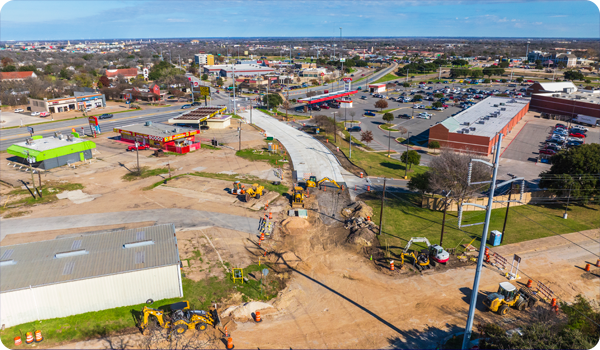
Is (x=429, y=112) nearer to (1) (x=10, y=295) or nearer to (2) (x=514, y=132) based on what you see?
(2) (x=514, y=132)

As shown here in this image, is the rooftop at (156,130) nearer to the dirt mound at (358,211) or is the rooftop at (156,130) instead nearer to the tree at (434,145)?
the dirt mound at (358,211)

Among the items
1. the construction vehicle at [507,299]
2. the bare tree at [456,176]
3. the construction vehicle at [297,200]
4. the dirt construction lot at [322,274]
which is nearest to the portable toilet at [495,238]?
the dirt construction lot at [322,274]

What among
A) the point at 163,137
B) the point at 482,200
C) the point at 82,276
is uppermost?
the point at 163,137

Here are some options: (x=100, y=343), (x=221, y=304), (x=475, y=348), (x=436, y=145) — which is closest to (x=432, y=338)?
(x=475, y=348)

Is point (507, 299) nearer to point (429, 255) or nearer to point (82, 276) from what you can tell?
point (429, 255)

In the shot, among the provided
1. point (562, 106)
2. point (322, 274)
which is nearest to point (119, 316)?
point (322, 274)

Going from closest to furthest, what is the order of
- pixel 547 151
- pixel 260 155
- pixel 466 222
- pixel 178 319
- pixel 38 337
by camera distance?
pixel 38 337 → pixel 178 319 → pixel 466 222 → pixel 260 155 → pixel 547 151

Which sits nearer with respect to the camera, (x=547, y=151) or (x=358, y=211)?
(x=358, y=211)

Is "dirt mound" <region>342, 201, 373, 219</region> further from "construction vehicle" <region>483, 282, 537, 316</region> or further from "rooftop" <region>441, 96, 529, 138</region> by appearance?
"rooftop" <region>441, 96, 529, 138</region>
